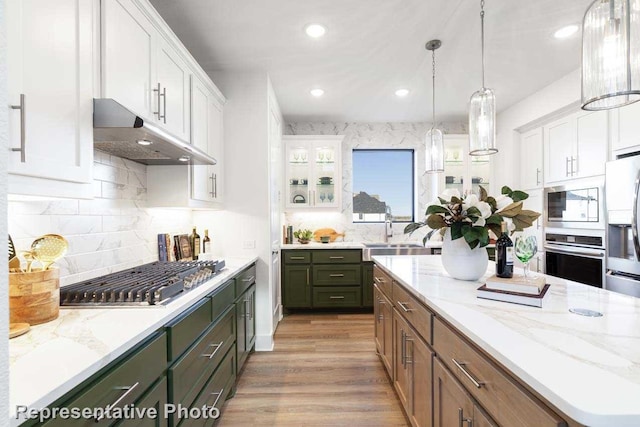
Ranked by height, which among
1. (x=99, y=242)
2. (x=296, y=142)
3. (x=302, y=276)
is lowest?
(x=302, y=276)

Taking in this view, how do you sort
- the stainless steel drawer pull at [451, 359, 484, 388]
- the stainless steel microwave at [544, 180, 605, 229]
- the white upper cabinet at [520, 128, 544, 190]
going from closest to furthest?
the stainless steel drawer pull at [451, 359, 484, 388] → the stainless steel microwave at [544, 180, 605, 229] → the white upper cabinet at [520, 128, 544, 190]

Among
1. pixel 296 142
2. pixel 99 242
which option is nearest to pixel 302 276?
pixel 296 142

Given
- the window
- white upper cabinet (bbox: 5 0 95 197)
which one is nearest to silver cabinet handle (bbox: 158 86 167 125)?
white upper cabinet (bbox: 5 0 95 197)

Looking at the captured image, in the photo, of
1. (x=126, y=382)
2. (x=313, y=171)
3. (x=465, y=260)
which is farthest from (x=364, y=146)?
(x=126, y=382)

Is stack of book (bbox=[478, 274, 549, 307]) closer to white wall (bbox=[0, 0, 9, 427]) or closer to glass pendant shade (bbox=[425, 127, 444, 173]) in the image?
glass pendant shade (bbox=[425, 127, 444, 173])

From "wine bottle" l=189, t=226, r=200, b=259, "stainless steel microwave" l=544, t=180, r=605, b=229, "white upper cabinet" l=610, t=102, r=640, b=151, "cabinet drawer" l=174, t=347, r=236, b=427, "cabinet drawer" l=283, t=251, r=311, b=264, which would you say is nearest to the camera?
"cabinet drawer" l=174, t=347, r=236, b=427

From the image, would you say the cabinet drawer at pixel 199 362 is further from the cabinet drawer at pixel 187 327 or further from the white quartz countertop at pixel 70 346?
the white quartz countertop at pixel 70 346

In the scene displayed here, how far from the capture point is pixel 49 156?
1.07 meters

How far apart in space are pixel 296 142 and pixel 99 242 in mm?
A: 2945

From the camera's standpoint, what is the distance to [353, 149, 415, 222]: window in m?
4.89

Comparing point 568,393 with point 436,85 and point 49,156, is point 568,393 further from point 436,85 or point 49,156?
point 436,85

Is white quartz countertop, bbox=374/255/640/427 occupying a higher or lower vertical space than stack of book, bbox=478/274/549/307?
lower

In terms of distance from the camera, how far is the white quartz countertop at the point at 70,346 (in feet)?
2.38

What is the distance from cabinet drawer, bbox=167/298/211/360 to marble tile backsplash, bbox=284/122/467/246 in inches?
120
